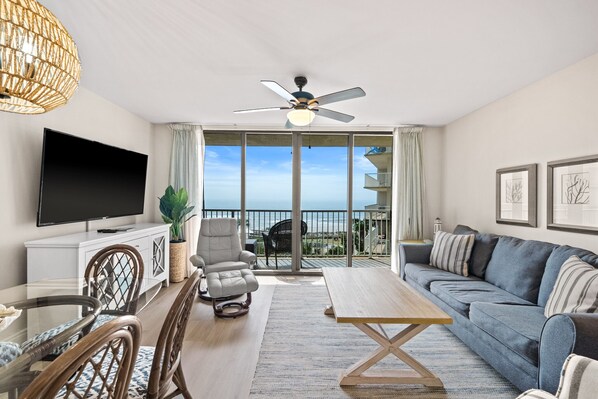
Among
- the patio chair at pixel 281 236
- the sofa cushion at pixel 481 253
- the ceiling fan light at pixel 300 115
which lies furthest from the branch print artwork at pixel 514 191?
the patio chair at pixel 281 236

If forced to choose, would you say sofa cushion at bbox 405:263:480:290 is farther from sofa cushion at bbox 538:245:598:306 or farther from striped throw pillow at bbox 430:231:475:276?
sofa cushion at bbox 538:245:598:306

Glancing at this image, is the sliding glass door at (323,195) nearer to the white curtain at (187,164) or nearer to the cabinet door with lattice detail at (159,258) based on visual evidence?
the white curtain at (187,164)

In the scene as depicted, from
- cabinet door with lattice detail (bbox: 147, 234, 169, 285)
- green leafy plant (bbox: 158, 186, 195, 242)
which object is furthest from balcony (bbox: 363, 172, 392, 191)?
cabinet door with lattice detail (bbox: 147, 234, 169, 285)

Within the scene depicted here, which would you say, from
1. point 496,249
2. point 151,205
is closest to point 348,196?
point 496,249

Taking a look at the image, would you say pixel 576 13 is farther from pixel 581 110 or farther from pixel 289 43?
pixel 289 43

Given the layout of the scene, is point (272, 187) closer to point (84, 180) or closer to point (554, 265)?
point (84, 180)

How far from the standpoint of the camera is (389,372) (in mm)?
2168

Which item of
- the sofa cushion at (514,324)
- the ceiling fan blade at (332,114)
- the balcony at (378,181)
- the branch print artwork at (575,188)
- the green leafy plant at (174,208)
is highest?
the ceiling fan blade at (332,114)

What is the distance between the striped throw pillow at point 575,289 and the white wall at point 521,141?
0.66m

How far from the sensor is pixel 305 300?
12.4 ft

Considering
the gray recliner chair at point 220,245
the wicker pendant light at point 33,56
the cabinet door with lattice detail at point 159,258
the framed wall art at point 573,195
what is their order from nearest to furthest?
the wicker pendant light at point 33,56
the framed wall art at point 573,195
the cabinet door with lattice detail at point 159,258
the gray recliner chair at point 220,245

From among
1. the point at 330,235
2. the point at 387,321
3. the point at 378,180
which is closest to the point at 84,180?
the point at 387,321

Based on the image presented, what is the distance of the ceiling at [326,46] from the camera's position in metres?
1.93

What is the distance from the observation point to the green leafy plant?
4.43 metres
